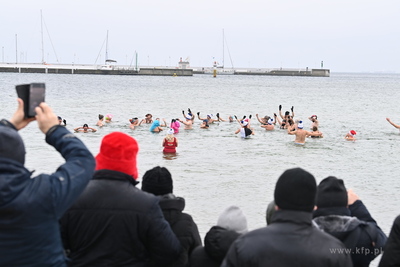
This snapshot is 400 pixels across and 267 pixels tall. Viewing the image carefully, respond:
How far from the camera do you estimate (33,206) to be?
2.86 meters

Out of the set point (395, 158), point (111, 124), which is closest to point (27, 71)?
point (111, 124)

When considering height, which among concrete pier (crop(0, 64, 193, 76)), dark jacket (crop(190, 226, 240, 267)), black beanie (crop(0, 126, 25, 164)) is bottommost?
dark jacket (crop(190, 226, 240, 267))

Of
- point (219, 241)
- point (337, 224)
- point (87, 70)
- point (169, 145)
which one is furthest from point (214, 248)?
point (87, 70)

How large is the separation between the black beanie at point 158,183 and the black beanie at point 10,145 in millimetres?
1621

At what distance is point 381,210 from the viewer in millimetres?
12078

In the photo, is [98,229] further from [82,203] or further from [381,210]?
[381,210]

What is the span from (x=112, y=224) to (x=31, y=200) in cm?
93

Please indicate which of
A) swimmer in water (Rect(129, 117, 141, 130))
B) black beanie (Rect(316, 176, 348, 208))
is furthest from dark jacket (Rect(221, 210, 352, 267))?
swimmer in water (Rect(129, 117, 141, 130))

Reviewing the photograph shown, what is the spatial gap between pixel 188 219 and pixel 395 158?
18138mm

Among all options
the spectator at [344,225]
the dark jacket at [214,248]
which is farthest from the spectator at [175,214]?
the spectator at [344,225]

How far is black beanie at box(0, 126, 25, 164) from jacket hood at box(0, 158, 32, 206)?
4 centimetres

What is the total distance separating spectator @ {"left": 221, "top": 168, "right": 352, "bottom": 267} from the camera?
3010 millimetres

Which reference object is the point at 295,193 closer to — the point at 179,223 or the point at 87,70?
the point at 179,223

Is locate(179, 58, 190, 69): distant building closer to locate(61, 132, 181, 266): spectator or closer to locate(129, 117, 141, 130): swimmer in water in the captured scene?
locate(129, 117, 141, 130): swimmer in water
